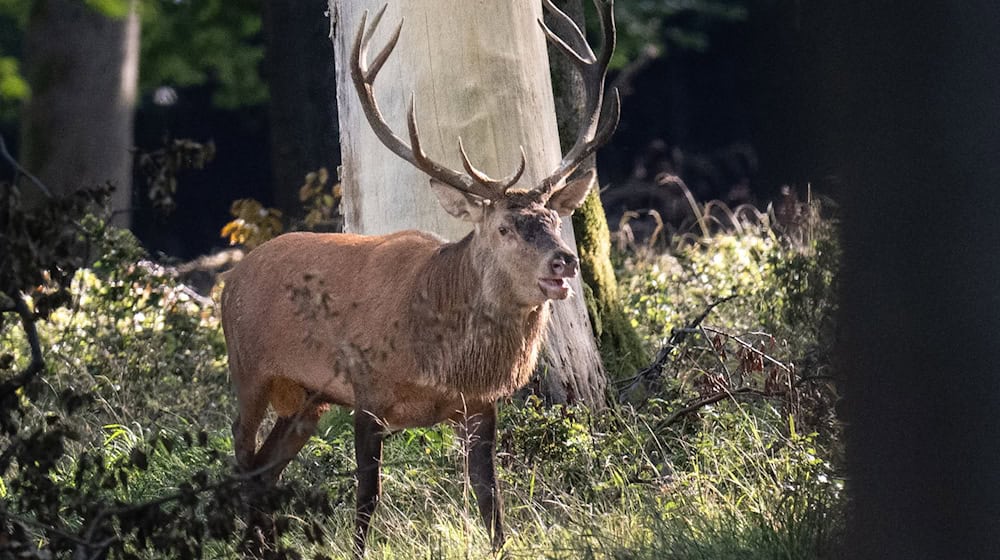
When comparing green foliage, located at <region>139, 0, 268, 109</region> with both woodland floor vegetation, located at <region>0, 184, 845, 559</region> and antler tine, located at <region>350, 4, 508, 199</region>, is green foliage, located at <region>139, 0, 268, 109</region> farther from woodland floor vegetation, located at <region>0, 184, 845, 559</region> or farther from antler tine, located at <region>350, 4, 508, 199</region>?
antler tine, located at <region>350, 4, 508, 199</region>

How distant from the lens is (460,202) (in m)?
5.68

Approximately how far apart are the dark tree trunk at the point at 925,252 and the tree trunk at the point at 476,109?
3990 millimetres

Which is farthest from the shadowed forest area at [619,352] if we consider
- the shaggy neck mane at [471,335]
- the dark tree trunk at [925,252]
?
the shaggy neck mane at [471,335]

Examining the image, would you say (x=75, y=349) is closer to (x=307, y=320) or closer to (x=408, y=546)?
(x=307, y=320)

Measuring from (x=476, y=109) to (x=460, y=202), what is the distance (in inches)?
45.2

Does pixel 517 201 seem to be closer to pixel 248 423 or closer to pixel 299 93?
pixel 248 423

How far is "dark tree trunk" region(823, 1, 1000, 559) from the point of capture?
2.47m

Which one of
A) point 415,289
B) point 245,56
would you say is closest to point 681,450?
point 415,289

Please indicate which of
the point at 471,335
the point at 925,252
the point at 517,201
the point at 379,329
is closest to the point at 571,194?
the point at 517,201

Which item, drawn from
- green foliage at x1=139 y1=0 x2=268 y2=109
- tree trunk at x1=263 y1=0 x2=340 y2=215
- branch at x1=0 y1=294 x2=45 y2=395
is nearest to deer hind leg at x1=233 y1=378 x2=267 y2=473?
branch at x1=0 y1=294 x2=45 y2=395

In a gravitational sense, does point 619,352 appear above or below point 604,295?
below

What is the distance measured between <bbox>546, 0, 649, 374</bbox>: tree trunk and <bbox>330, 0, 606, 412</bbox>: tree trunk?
25.1 inches

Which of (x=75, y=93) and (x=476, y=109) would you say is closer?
(x=476, y=109)

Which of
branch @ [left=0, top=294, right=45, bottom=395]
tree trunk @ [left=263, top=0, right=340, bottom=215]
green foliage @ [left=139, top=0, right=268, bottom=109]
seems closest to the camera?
branch @ [left=0, top=294, right=45, bottom=395]
